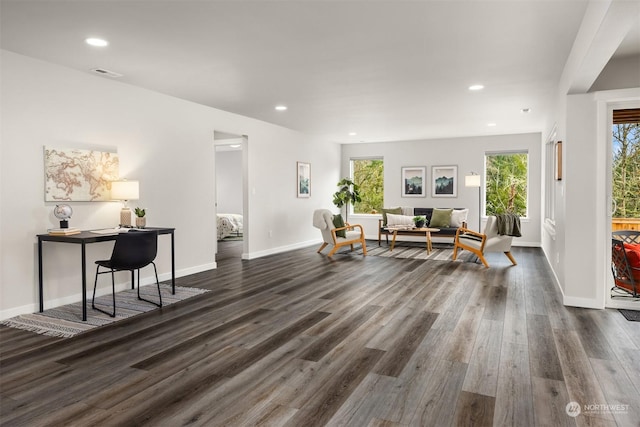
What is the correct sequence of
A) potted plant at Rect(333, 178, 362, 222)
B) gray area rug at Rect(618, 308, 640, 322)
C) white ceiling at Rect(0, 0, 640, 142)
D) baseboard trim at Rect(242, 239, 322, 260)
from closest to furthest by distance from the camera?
white ceiling at Rect(0, 0, 640, 142)
gray area rug at Rect(618, 308, 640, 322)
baseboard trim at Rect(242, 239, 322, 260)
potted plant at Rect(333, 178, 362, 222)

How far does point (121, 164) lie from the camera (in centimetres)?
492

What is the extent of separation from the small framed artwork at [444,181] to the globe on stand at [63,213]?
771cm

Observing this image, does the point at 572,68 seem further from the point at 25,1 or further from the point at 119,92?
the point at 119,92

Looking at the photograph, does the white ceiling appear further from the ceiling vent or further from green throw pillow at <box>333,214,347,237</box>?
green throw pillow at <box>333,214,347,237</box>

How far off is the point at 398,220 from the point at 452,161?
202 cm

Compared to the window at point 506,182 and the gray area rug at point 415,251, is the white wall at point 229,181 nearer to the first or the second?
the gray area rug at point 415,251

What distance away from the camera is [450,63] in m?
4.19

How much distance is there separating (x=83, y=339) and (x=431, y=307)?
313 centimetres

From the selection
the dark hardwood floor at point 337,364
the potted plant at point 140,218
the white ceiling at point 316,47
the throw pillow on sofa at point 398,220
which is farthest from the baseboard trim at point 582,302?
the throw pillow on sofa at point 398,220

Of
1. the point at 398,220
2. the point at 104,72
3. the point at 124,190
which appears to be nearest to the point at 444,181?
the point at 398,220

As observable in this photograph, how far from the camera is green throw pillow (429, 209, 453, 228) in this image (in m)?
8.92

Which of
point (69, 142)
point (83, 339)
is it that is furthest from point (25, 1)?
point (83, 339)

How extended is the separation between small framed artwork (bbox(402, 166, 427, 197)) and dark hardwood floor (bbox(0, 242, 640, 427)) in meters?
5.41

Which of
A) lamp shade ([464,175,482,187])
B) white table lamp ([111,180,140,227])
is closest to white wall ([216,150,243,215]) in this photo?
lamp shade ([464,175,482,187])
